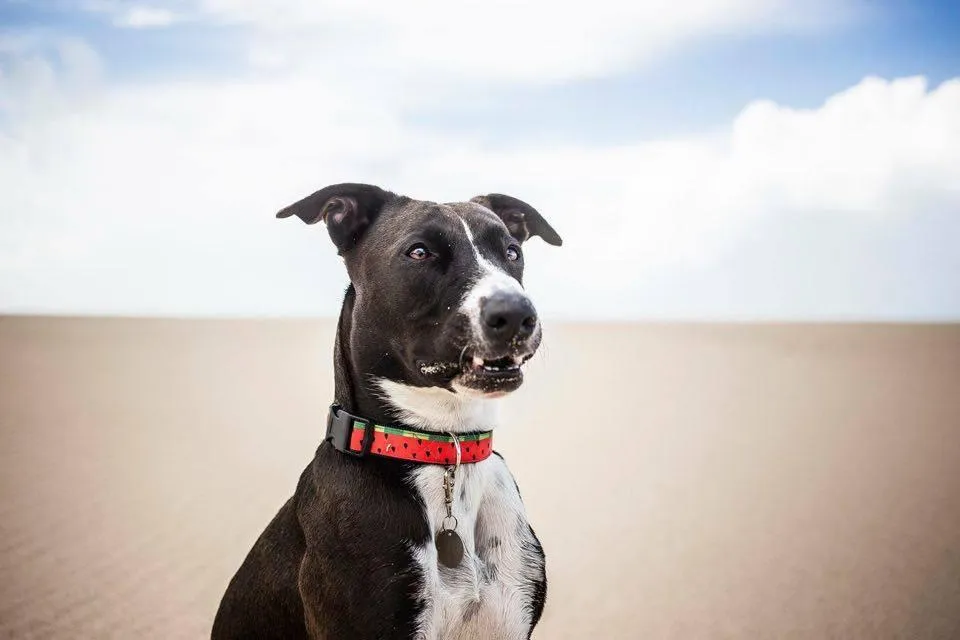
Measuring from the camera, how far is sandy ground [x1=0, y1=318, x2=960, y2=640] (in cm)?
641

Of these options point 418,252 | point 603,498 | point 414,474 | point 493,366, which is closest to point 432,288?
point 418,252

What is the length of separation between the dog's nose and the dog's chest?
1.88ft

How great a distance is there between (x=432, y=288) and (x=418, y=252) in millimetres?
161

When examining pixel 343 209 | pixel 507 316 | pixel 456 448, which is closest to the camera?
pixel 507 316

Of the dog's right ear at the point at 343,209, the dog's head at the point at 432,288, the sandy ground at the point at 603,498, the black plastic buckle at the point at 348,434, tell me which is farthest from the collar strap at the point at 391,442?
the sandy ground at the point at 603,498

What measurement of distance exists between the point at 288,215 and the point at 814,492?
857cm

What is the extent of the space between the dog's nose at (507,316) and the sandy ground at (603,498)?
419cm

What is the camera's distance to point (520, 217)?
12.7ft

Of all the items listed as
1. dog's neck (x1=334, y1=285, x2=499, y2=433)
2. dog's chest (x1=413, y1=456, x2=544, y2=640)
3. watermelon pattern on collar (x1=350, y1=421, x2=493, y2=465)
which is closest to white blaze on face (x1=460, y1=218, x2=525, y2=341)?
dog's neck (x1=334, y1=285, x2=499, y2=433)

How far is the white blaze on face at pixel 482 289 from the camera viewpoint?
274 centimetres

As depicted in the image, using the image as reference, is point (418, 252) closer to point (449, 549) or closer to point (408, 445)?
point (408, 445)

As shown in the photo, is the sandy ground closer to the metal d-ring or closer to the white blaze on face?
the metal d-ring

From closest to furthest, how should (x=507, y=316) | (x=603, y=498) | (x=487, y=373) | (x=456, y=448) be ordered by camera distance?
(x=507, y=316)
(x=487, y=373)
(x=456, y=448)
(x=603, y=498)

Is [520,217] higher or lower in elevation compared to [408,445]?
higher
